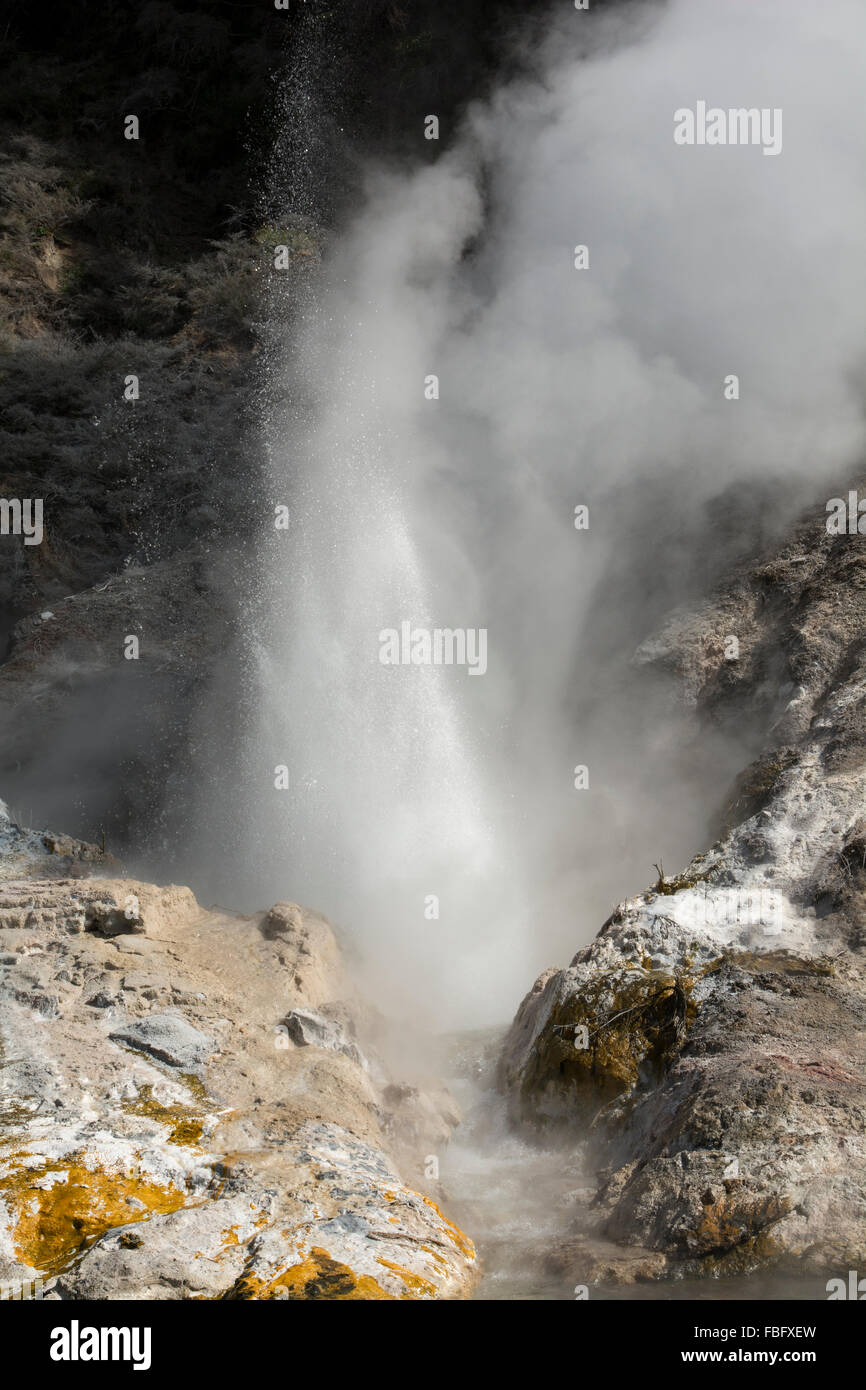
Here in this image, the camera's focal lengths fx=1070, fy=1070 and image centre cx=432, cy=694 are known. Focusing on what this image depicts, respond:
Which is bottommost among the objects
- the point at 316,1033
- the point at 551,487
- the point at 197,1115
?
the point at 197,1115

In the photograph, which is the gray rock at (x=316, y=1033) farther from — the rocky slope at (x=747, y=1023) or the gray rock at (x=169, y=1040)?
the rocky slope at (x=747, y=1023)

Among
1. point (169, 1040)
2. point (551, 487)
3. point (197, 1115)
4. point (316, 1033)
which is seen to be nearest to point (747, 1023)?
point (316, 1033)

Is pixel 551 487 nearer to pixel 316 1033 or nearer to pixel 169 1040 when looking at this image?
pixel 316 1033

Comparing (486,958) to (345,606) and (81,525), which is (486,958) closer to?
(345,606)

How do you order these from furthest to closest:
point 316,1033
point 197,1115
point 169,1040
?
1. point 316,1033
2. point 169,1040
3. point 197,1115

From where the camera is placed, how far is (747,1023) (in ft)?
13.7

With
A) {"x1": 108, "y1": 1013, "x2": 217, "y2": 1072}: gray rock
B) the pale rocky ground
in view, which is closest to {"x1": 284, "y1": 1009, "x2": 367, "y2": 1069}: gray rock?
the pale rocky ground

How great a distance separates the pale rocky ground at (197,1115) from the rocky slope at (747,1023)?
63cm

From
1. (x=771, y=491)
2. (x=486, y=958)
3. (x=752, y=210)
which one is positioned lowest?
(x=486, y=958)

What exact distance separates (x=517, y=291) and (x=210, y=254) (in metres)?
5.42

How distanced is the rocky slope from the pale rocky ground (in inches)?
24.9

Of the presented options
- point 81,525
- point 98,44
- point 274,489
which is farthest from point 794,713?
point 98,44

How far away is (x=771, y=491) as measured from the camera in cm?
809

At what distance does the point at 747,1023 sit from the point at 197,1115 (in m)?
2.10
